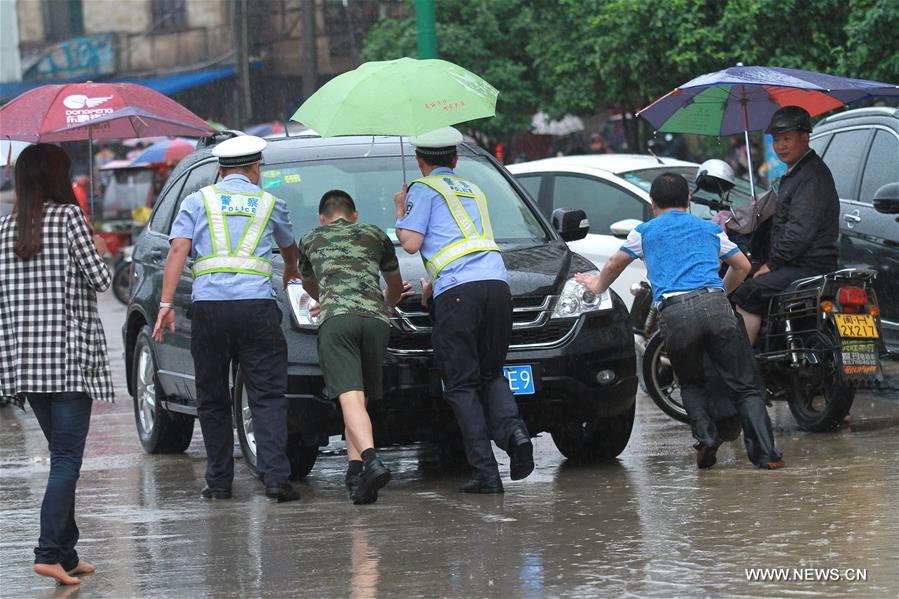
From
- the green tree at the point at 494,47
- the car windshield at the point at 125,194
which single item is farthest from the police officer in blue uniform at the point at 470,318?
the car windshield at the point at 125,194

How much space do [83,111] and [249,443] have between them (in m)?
2.26

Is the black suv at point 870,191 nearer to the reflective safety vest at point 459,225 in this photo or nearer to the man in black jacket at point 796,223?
the man in black jacket at point 796,223

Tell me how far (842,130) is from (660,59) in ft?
29.2

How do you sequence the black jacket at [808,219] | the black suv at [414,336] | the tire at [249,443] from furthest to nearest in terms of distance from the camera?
the black jacket at [808,219]
the tire at [249,443]
the black suv at [414,336]

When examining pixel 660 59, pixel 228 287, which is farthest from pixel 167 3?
pixel 228 287

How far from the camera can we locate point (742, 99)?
1016 centimetres

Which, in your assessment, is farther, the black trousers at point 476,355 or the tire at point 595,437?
the tire at point 595,437

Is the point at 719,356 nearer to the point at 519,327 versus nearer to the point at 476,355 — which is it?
the point at 519,327

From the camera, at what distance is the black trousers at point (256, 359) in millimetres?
7816

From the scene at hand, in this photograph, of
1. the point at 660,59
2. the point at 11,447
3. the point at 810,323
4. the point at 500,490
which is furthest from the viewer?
the point at 660,59

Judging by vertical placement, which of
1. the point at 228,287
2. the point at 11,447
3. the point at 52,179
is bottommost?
the point at 11,447

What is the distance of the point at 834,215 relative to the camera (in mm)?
9328

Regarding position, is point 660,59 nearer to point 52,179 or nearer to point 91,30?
point 52,179

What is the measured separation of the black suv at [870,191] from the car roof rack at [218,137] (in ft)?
13.7
